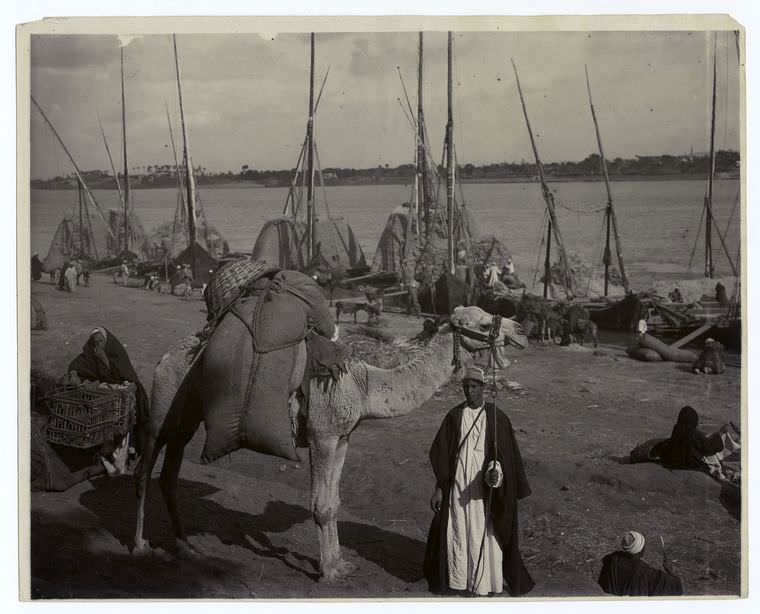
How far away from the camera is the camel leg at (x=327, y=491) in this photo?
8789mm

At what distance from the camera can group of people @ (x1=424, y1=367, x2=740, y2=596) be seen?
8859 mm

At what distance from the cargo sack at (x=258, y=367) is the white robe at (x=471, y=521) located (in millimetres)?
1290

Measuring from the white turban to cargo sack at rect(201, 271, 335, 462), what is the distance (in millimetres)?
2620

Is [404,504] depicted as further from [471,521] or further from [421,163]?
[421,163]

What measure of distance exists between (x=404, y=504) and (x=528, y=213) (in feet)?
8.70

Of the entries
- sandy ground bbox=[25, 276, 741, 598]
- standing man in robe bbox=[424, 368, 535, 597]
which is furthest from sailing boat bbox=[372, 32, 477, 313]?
standing man in robe bbox=[424, 368, 535, 597]

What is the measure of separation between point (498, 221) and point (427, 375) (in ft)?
6.64

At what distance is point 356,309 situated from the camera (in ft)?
33.9

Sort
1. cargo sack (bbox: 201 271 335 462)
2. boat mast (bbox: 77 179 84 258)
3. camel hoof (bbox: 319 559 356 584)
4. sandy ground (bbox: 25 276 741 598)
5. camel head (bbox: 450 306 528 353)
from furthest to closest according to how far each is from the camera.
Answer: boat mast (bbox: 77 179 84 258) → sandy ground (bbox: 25 276 741 598) → camel hoof (bbox: 319 559 356 584) → camel head (bbox: 450 306 528 353) → cargo sack (bbox: 201 271 335 462)

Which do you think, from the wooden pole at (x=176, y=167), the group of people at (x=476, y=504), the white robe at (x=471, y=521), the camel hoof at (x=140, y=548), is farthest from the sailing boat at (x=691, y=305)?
the camel hoof at (x=140, y=548)

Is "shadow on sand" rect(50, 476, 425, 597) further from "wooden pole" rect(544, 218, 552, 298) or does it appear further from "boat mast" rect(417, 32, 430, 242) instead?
"boat mast" rect(417, 32, 430, 242)

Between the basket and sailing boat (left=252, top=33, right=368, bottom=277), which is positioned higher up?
sailing boat (left=252, top=33, right=368, bottom=277)

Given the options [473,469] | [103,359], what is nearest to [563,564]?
[473,469]

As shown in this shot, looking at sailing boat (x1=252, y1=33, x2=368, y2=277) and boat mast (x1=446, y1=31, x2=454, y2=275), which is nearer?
boat mast (x1=446, y1=31, x2=454, y2=275)
